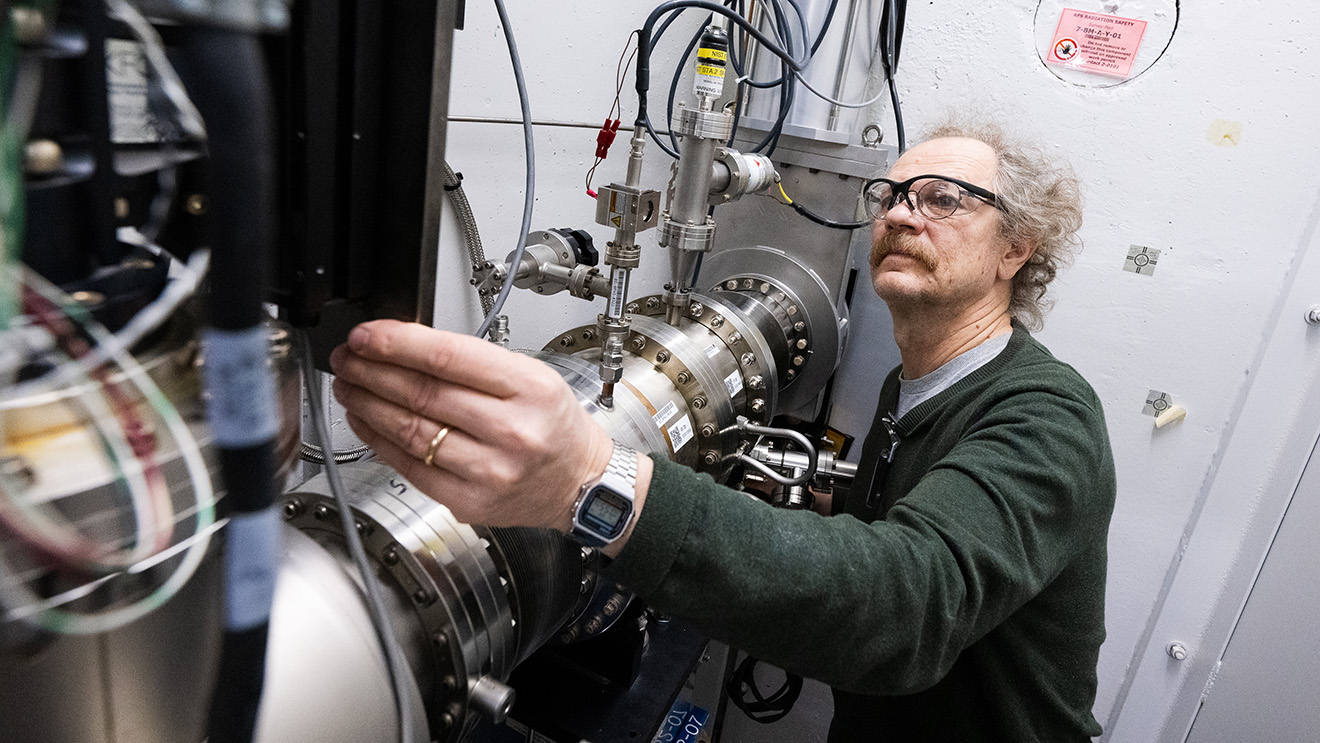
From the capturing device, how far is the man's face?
3.74 feet

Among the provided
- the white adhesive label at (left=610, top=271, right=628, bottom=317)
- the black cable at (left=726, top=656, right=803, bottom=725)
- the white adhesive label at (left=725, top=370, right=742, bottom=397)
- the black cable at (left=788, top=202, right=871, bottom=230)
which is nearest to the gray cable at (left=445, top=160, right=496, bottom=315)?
the white adhesive label at (left=610, top=271, right=628, bottom=317)

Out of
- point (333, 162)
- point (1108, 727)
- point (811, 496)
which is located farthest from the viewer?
point (1108, 727)

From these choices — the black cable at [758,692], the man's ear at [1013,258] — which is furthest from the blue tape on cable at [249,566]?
the black cable at [758,692]

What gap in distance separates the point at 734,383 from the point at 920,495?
47cm

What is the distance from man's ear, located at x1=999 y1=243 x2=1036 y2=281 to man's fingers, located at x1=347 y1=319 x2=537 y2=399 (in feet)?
3.15

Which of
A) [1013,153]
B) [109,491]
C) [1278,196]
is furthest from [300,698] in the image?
[1278,196]

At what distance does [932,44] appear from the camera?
1619 millimetres

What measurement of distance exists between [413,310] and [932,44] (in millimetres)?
1515

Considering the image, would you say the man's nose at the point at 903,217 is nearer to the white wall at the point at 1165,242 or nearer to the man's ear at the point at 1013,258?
the man's ear at the point at 1013,258

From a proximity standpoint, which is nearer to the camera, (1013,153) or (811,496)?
(1013,153)

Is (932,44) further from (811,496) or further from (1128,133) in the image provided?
(811,496)

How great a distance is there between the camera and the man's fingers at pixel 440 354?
451 millimetres

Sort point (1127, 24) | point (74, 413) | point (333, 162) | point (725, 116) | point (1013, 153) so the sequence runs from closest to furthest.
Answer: point (74, 413) → point (333, 162) → point (725, 116) → point (1013, 153) → point (1127, 24)

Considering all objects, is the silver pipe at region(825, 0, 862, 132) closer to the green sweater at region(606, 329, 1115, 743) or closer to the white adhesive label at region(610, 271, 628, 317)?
the green sweater at region(606, 329, 1115, 743)
